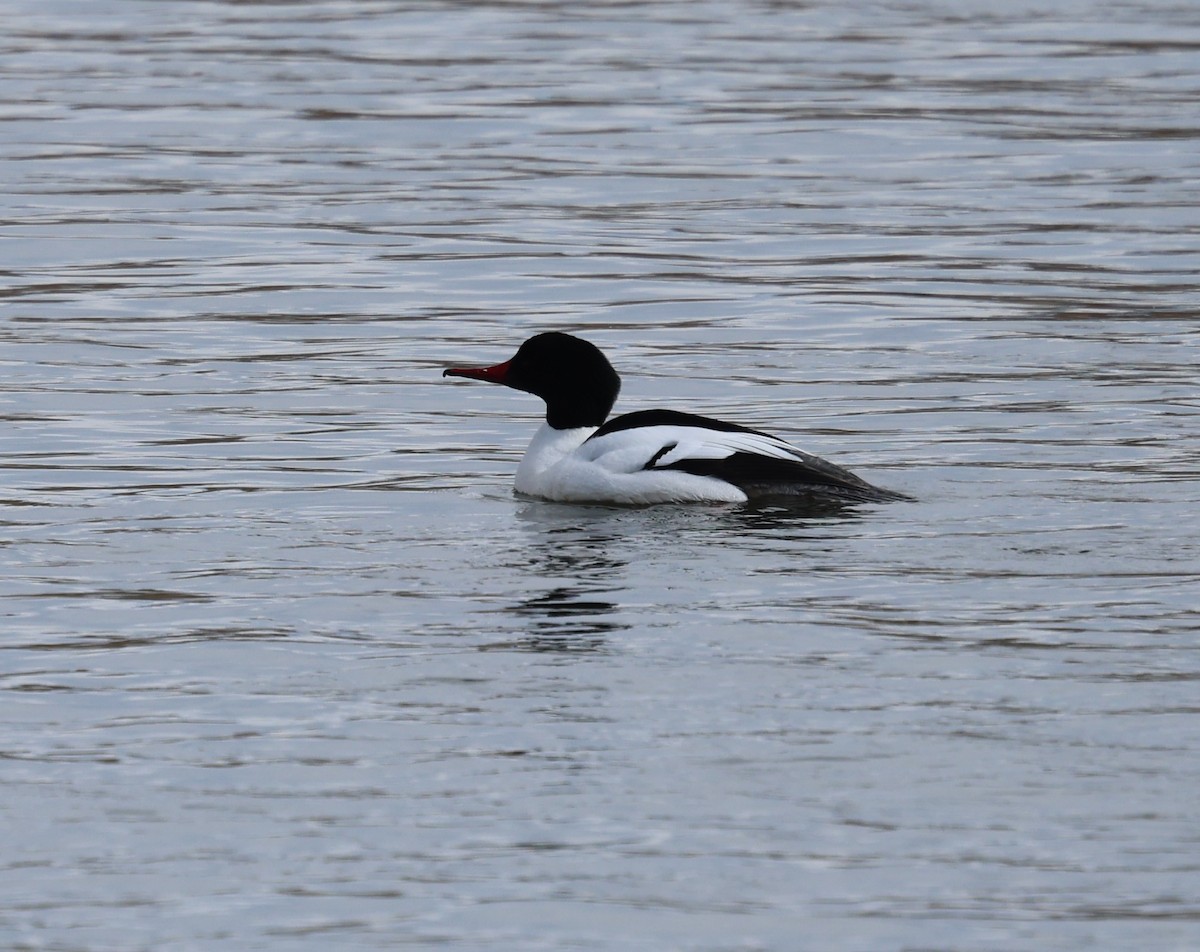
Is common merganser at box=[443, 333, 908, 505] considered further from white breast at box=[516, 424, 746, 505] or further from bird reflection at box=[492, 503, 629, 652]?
bird reflection at box=[492, 503, 629, 652]

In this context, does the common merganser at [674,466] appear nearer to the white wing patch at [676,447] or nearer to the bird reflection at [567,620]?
the white wing patch at [676,447]

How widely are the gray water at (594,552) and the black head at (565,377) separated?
49cm

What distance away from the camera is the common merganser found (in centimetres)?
1094

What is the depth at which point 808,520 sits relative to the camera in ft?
35.2

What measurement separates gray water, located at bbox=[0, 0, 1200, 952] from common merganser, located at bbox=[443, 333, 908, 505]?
0.15 metres

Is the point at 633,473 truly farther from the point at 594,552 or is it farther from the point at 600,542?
the point at 594,552

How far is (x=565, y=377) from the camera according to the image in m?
11.9

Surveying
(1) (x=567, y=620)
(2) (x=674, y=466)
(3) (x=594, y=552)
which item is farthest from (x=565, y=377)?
(1) (x=567, y=620)

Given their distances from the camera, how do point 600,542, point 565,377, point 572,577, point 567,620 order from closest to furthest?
point 567,620 → point 572,577 → point 600,542 → point 565,377

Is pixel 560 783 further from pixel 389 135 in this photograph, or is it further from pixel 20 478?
pixel 389 135

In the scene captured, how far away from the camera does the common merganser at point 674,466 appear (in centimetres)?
1094

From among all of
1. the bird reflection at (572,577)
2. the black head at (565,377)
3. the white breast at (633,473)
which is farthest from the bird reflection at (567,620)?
the black head at (565,377)

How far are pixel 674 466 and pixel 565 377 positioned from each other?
3.56 ft

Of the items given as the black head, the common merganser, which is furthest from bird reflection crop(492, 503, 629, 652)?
the black head
